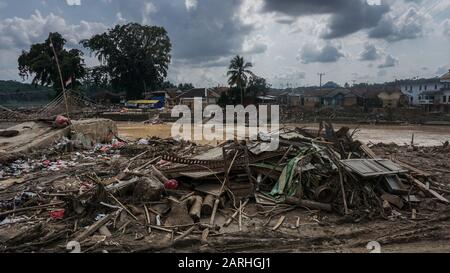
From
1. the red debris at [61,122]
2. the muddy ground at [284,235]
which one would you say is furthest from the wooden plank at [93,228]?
the red debris at [61,122]

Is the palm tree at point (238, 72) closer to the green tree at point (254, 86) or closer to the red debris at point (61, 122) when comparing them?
the green tree at point (254, 86)

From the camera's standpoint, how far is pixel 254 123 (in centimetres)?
3509

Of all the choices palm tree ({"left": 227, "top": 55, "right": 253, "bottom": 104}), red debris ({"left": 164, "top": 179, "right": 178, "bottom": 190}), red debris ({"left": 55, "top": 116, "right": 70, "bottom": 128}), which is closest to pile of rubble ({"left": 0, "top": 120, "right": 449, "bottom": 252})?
red debris ({"left": 164, "top": 179, "right": 178, "bottom": 190})

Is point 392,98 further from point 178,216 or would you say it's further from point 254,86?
point 178,216

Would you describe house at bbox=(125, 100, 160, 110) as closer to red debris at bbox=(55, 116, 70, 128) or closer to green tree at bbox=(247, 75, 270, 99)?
green tree at bbox=(247, 75, 270, 99)

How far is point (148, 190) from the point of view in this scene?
603 cm

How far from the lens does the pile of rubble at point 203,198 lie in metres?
5.02

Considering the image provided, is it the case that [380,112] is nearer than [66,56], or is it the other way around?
[380,112]

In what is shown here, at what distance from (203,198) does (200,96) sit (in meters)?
46.0

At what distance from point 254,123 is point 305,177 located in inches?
1133

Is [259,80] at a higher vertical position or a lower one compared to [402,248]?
higher

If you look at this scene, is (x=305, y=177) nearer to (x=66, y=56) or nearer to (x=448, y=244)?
(x=448, y=244)

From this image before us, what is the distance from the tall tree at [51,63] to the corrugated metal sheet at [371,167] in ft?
140
